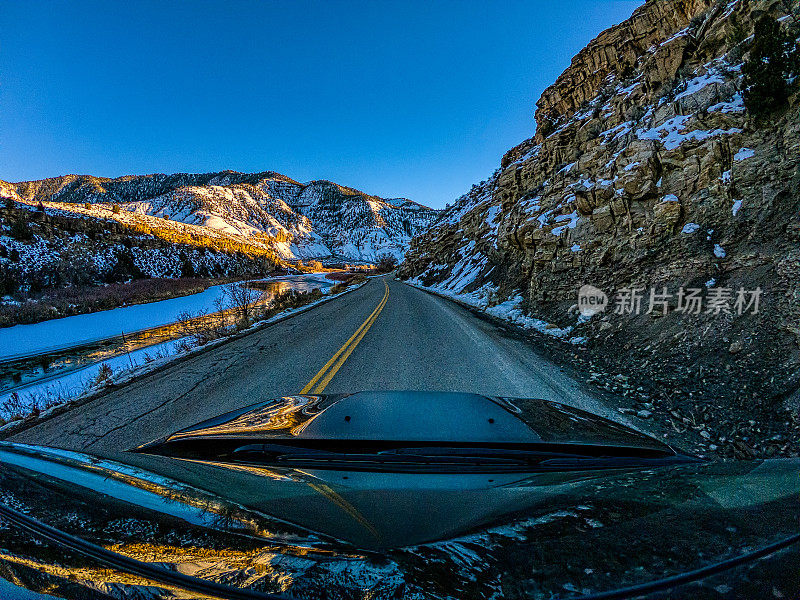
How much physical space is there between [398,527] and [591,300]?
28.7ft

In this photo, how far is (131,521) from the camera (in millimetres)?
1247

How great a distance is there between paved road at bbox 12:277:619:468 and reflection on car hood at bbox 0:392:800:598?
1138 millimetres

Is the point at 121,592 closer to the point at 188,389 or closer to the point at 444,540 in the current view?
the point at 444,540

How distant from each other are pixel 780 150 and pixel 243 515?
10.6 metres

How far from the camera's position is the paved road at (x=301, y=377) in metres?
4.08

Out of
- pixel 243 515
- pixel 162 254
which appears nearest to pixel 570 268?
pixel 243 515

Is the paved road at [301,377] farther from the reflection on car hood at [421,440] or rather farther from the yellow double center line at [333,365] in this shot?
the reflection on car hood at [421,440]

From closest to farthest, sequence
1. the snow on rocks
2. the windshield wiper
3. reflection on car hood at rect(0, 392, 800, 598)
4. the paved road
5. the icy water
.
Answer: reflection on car hood at rect(0, 392, 800, 598)
the windshield wiper
the paved road
the snow on rocks
the icy water

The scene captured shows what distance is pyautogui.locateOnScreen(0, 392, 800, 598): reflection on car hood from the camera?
902 mm

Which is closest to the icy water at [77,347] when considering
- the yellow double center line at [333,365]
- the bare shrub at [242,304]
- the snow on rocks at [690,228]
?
the bare shrub at [242,304]

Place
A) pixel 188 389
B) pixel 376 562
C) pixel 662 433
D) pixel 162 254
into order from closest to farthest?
1. pixel 376 562
2. pixel 662 433
3. pixel 188 389
4. pixel 162 254

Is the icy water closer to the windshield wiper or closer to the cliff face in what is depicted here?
the windshield wiper

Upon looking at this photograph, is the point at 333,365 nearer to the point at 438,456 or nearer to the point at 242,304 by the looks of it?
the point at 438,456

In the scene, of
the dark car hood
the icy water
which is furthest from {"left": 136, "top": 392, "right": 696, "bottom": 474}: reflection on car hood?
the icy water
